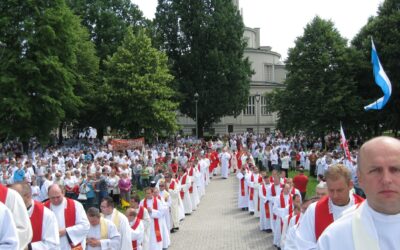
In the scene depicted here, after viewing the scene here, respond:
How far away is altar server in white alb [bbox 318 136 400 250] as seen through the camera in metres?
2.45

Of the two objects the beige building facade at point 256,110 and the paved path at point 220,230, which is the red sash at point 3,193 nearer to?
the paved path at point 220,230

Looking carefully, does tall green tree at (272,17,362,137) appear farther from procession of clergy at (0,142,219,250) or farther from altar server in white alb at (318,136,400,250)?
altar server in white alb at (318,136,400,250)

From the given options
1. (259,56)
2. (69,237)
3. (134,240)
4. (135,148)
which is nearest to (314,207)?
(69,237)

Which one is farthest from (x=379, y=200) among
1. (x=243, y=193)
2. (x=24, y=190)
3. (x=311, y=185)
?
(x=311, y=185)

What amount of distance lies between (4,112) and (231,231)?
71.9 ft

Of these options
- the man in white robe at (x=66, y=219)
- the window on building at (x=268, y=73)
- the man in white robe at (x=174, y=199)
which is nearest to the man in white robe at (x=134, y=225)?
the man in white robe at (x=66, y=219)

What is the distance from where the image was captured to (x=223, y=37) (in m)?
48.6

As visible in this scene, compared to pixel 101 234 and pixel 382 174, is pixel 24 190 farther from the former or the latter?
pixel 382 174

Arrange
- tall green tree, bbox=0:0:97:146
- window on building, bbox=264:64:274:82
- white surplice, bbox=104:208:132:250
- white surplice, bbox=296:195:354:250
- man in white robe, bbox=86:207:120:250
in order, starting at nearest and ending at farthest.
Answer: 1. white surplice, bbox=296:195:354:250
2. man in white robe, bbox=86:207:120:250
3. white surplice, bbox=104:208:132:250
4. tall green tree, bbox=0:0:97:146
5. window on building, bbox=264:64:274:82

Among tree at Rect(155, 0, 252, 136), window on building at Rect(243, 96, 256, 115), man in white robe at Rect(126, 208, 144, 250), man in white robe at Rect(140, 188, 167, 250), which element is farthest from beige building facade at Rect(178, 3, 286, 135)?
man in white robe at Rect(126, 208, 144, 250)

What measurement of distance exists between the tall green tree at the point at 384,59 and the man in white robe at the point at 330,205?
1335 inches

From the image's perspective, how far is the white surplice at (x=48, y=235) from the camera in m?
→ 6.02

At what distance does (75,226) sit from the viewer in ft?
24.4

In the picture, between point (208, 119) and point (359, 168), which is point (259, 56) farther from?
point (359, 168)
